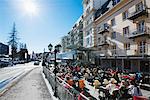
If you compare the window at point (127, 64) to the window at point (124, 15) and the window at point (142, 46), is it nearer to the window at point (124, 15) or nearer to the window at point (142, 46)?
the window at point (142, 46)

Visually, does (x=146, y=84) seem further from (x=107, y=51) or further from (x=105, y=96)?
(x=107, y=51)

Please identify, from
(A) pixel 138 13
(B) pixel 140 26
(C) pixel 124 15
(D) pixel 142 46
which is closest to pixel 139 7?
(A) pixel 138 13

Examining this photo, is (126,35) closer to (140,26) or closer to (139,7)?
(140,26)

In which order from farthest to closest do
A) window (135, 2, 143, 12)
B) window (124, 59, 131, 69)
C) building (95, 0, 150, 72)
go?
window (124, 59, 131, 69) → window (135, 2, 143, 12) → building (95, 0, 150, 72)

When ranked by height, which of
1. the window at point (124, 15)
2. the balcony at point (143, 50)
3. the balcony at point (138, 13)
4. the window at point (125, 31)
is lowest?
the balcony at point (143, 50)

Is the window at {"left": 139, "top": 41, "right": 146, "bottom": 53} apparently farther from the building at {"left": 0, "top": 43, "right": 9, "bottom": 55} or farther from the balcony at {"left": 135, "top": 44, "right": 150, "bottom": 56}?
the building at {"left": 0, "top": 43, "right": 9, "bottom": 55}

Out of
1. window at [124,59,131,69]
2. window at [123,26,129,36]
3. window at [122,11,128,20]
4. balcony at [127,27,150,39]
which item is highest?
window at [122,11,128,20]

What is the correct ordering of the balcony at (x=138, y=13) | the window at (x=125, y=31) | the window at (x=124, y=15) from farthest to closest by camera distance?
the window at (x=124, y=15)
the window at (x=125, y=31)
the balcony at (x=138, y=13)

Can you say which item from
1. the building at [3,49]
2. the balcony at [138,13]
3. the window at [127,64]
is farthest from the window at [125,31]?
the building at [3,49]

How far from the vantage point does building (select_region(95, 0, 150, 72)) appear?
28500mm

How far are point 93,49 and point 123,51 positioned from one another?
1294cm

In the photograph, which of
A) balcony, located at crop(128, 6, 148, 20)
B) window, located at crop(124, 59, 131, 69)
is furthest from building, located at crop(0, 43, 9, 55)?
balcony, located at crop(128, 6, 148, 20)

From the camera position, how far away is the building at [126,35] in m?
28.5

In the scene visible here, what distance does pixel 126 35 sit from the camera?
111 feet
